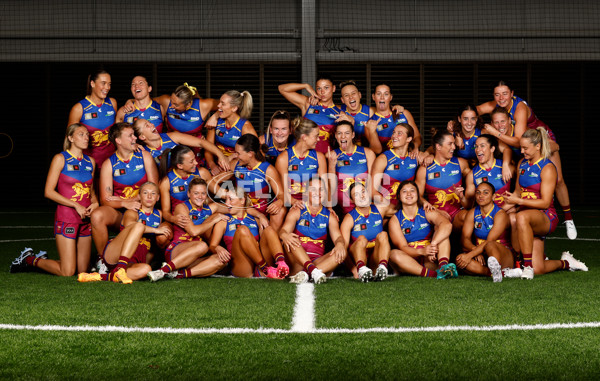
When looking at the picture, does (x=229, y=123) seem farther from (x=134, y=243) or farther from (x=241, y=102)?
(x=134, y=243)

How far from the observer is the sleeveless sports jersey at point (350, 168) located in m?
6.09

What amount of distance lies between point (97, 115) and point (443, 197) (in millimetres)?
3654

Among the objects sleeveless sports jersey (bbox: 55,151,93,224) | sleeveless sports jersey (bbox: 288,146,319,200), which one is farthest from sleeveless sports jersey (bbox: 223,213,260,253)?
sleeveless sports jersey (bbox: 55,151,93,224)

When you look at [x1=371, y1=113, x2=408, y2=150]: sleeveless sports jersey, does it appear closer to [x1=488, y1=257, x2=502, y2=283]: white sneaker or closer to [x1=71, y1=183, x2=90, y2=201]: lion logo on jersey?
[x1=488, y1=257, x2=502, y2=283]: white sneaker

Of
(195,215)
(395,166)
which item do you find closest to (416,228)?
(395,166)

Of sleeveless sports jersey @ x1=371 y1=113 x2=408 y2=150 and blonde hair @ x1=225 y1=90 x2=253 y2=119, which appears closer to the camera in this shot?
blonde hair @ x1=225 y1=90 x2=253 y2=119

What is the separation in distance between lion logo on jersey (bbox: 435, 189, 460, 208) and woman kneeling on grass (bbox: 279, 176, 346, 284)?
3.64 feet

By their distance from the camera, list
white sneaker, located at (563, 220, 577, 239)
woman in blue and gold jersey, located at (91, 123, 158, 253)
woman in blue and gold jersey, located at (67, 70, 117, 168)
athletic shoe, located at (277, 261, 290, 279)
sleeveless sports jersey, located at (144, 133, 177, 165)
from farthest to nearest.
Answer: white sneaker, located at (563, 220, 577, 239)
woman in blue and gold jersey, located at (67, 70, 117, 168)
sleeveless sports jersey, located at (144, 133, 177, 165)
woman in blue and gold jersey, located at (91, 123, 158, 253)
athletic shoe, located at (277, 261, 290, 279)

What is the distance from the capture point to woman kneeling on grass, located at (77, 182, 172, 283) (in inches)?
211

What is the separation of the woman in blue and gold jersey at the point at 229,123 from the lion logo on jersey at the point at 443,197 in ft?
6.64

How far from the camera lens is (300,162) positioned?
611 centimetres

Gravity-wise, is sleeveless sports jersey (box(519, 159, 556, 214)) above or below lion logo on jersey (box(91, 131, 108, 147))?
below

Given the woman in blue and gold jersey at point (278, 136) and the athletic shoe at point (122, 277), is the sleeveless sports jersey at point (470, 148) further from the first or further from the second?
the athletic shoe at point (122, 277)

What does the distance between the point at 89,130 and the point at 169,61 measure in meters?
6.65
